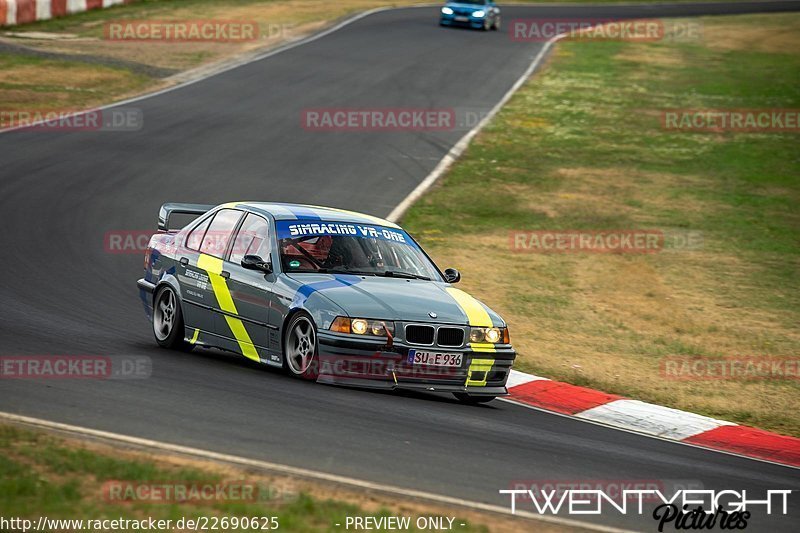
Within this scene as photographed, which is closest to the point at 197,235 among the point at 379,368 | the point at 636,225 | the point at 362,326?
the point at 362,326

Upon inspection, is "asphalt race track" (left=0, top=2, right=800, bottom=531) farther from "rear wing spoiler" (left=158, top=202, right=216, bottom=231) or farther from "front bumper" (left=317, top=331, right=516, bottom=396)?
"rear wing spoiler" (left=158, top=202, right=216, bottom=231)

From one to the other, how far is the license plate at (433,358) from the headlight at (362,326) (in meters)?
0.26

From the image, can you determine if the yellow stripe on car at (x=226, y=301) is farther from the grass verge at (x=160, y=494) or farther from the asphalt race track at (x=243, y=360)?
the grass verge at (x=160, y=494)

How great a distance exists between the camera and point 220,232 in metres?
11.4

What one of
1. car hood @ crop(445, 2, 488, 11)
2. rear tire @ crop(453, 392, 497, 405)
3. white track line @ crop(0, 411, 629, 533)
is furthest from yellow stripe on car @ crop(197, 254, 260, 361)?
car hood @ crop(445, 2, 488, 11)

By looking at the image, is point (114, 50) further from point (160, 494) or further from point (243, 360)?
point (160, 494)

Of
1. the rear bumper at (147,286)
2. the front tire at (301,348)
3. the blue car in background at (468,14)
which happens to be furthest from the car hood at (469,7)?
the front tire at (301,348)

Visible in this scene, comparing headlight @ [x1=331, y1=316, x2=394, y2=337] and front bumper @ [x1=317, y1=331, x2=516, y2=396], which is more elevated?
headlight @ [x1=331, y1=316, x2=394, y2=337]

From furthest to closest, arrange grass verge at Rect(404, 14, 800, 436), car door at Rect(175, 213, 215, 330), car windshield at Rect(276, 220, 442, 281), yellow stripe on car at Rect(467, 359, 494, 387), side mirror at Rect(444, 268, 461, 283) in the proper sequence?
1. grass verge at Rect(404, 14, 800, 436)
2. side mirror at Rect(444, 268, 461, 283)
3. car door at Rect(175, 213, 215, 330)
4. car windshield at Rect(276, 220, 442, 281)
5. yellow stripe on car at Rect(467, 359, 494, 387)

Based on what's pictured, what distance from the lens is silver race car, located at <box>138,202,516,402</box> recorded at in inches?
380

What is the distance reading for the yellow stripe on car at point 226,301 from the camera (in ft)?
34.6

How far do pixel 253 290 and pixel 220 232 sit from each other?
1102mm

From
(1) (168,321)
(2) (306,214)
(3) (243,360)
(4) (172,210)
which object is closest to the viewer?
(2) (306,214)

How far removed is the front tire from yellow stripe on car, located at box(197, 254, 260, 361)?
19.4 inches
